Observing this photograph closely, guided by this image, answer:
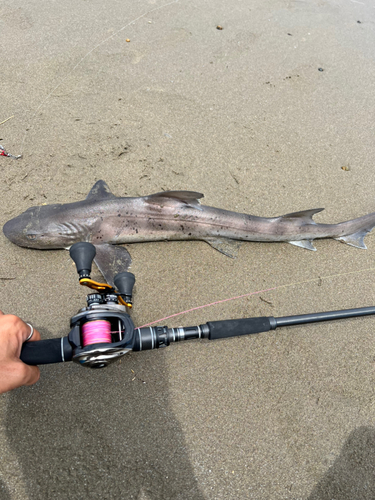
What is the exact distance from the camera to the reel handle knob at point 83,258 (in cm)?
248

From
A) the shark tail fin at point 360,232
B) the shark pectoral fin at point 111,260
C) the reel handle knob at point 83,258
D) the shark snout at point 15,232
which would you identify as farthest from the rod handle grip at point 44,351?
the shark tail fin at point 360,232

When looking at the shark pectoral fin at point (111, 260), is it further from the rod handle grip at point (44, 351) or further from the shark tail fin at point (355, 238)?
the shark tail fin at point (355, 238)

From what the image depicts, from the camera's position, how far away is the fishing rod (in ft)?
6.84

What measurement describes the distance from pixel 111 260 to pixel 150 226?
608 millimetres

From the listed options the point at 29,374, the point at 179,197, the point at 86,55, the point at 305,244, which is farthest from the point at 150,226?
the point at 86,55

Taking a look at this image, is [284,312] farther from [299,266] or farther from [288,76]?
[288,76]

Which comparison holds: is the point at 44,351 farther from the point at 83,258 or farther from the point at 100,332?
the point at 83,258

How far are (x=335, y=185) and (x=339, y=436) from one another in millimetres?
3205

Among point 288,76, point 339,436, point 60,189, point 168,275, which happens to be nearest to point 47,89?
point 60,189

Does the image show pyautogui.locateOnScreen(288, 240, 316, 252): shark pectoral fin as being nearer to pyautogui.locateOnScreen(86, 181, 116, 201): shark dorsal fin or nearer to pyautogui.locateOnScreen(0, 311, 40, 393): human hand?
pyautogui.locateOnScreen(86, 181, 116, 201): shark dorsal fin

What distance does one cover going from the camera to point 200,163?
454 centimetres

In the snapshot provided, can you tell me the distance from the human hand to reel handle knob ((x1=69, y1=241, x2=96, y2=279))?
56cm

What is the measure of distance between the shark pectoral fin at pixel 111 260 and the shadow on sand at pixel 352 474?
8.58 ft

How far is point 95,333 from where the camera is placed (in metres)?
2.14
